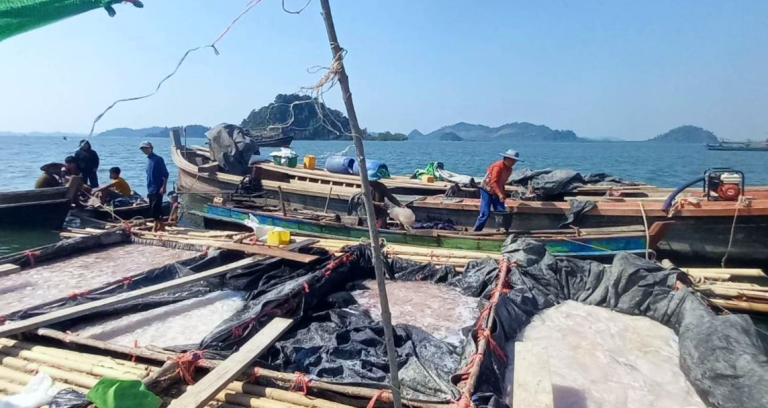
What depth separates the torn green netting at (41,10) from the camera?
2.94 metres

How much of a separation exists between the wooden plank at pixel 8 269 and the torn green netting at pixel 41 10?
4954 mm

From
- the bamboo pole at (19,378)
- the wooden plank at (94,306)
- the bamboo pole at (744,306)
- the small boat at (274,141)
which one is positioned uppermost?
the small boat at (274,141)

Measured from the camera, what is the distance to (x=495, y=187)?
33.0 ft

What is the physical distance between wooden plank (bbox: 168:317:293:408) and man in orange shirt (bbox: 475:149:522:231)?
630cm

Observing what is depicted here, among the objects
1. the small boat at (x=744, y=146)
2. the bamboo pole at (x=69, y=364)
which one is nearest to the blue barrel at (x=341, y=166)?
the bamboo pole at (x=69, y=364)

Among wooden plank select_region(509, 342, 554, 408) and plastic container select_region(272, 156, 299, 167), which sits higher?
plastic container select_region(272, 156, 299, 167)

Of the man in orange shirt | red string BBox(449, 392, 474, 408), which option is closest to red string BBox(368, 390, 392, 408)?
red string BBox(449, 392, 474, 408)

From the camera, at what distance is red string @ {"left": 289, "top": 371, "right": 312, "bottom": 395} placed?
12.1 feet

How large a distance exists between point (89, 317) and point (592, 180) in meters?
13.6

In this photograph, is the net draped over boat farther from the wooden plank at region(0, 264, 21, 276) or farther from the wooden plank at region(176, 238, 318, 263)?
the wooden plank at region(0, 264, 21, 276)

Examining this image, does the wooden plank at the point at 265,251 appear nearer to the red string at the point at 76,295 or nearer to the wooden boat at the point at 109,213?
the red string at the point at 76,295

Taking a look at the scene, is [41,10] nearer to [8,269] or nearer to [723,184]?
[8,269]

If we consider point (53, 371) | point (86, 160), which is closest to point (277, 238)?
point (53, 371)

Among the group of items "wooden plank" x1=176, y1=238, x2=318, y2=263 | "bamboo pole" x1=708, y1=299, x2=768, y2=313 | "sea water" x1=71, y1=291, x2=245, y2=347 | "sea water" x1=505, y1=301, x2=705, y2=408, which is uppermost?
"wooden plank" x1=176, y1=238, x2=318, y2=263
